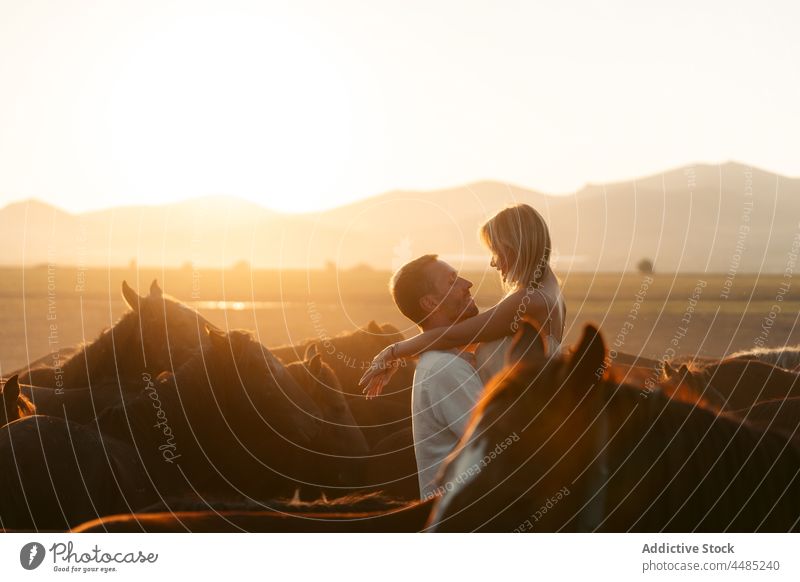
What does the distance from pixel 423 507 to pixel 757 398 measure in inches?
185

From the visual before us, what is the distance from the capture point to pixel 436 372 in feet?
14.2

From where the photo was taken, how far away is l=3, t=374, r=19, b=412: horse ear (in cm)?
605

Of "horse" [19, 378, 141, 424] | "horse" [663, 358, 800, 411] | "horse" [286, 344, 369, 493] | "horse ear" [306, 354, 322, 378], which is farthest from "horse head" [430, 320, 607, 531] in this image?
"horse" [19, 378, 141, 424]

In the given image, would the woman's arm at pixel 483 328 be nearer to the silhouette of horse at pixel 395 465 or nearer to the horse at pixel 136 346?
the silhouette of horse at pixel 395 465

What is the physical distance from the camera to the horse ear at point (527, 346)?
3.36 meters

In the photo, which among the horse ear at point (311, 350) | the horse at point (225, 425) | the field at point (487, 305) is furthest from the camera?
the field at point (487, 305)

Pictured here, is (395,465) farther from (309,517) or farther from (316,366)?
(309,517)

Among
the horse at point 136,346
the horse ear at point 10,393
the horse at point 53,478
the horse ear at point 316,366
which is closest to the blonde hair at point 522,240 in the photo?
the horse ear at point 316,366

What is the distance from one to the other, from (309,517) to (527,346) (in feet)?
3.24

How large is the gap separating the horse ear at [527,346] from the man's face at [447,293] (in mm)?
868

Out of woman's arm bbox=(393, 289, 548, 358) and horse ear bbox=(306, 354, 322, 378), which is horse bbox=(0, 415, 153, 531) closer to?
horse ear bbox=(306, 354, 322, 378)

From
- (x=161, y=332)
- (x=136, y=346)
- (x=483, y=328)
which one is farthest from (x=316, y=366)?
(x=483, y=328)

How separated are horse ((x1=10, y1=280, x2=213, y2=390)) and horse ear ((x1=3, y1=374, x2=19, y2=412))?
5.09 ft
